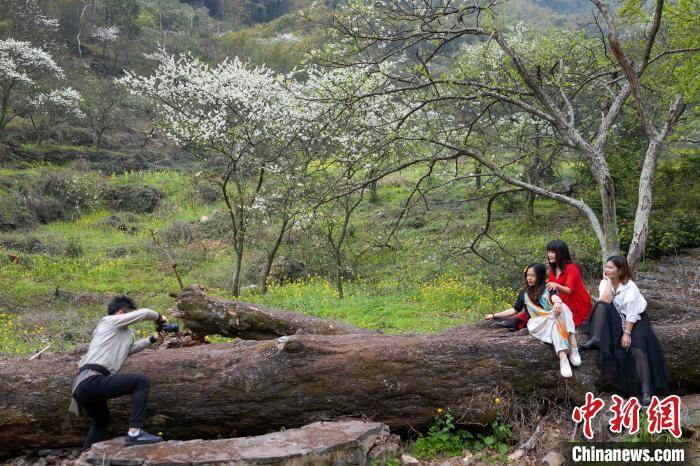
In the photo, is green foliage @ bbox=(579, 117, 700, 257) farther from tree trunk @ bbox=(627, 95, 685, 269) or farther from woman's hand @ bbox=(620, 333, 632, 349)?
woman's hand @ bbox=(620, 333, 632, 349)

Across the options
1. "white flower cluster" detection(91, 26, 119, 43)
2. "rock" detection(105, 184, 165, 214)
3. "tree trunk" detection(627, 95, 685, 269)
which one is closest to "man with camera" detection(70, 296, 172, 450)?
"tree trunk" detection(627, 95, 685, 269)

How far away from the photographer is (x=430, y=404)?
5262 millimetres

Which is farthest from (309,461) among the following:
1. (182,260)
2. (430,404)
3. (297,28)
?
(297,28)

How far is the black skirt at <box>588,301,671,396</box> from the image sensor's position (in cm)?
523

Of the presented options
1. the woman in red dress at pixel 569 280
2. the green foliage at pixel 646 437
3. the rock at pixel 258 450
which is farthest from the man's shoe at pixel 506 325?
the rock at pixel 258 450

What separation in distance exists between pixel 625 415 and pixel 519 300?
1.68 metres

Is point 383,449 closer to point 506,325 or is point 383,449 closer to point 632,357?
point 506,325

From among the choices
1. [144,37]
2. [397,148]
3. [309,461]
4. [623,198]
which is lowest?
[309,461]

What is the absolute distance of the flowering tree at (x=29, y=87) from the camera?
98.9 feet

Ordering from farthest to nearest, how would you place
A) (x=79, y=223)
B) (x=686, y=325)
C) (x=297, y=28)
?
(x=297, y=28) → (x=79, y=223) → (x=686, y=325)

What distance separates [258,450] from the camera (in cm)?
438

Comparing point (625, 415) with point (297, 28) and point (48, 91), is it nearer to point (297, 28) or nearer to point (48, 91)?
point (48, 91)

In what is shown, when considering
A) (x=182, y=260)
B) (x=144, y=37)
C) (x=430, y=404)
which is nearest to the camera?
(x=430, y=404)

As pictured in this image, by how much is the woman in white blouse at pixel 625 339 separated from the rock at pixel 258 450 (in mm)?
2543
